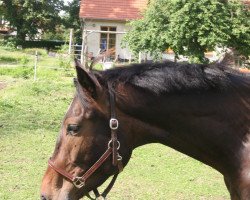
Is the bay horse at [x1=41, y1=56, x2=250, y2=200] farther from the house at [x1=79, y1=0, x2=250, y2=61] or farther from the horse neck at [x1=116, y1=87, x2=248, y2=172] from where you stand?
the house at [x1=79, y1=0, x2=250, y2=61]

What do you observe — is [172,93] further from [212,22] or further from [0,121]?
[212,22]

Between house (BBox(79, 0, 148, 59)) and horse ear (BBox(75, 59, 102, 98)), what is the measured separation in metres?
24.5

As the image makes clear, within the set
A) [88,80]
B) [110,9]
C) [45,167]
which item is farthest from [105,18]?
[88,80]

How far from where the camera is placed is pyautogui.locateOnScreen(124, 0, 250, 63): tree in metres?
14.9

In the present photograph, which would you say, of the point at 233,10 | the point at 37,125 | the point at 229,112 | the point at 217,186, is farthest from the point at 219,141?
the point at 233,10

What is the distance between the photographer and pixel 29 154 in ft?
23.3

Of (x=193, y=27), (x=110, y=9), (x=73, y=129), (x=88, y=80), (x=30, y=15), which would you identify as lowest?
(x=73, y=129)

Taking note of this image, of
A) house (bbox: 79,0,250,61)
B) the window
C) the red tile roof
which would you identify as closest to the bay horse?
house (bbox: 79,0,250,61)

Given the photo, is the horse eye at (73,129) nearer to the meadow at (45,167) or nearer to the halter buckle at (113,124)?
the halter buckle at (113,124)

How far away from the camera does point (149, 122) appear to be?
2.41 meters

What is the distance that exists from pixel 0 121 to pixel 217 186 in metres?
5.22

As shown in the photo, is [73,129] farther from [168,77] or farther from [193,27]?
[193,27]

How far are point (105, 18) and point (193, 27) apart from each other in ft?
42.0

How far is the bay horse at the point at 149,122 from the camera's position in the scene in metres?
2.30
